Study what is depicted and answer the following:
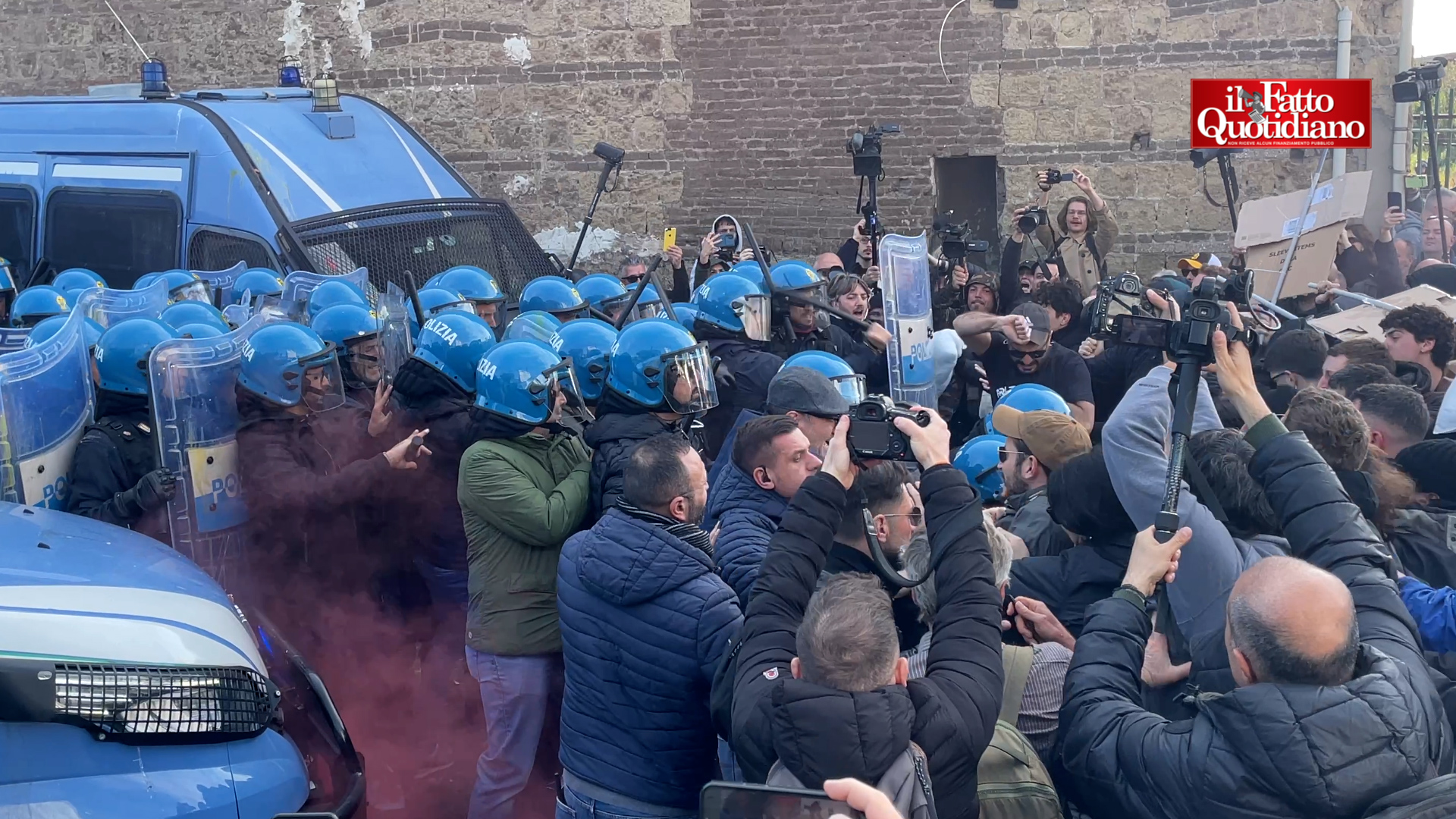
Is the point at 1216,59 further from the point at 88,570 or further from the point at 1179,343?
the point at 88,570

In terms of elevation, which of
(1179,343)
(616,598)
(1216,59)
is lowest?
(616,598)

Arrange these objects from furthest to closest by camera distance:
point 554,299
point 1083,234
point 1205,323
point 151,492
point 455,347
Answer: point 1083,234, point 554,299, point 455,347, point 151,492, point 1205,323

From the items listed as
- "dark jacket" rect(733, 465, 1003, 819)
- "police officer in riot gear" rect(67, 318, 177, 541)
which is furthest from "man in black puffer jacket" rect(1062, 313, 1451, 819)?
"police officer in riot gear" rect(67, 318, 177, 541)

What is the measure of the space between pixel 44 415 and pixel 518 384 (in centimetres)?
170

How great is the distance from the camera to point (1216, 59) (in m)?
11.2

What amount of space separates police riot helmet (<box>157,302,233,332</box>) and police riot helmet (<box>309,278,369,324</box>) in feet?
1.84

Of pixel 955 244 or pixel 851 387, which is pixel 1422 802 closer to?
pixel 851 387

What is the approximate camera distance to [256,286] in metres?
6.93

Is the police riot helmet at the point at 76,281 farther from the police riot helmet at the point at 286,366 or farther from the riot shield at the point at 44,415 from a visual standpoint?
the police riot helmet at the point at 286,366

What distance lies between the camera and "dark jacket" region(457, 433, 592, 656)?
4020mm

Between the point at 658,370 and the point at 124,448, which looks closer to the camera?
the point at 658,370

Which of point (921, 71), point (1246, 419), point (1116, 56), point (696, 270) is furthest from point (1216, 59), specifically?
point (1246, 419)

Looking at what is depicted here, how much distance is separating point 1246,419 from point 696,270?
6.18 meters

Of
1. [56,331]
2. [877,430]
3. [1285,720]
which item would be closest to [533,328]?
[56,331]
